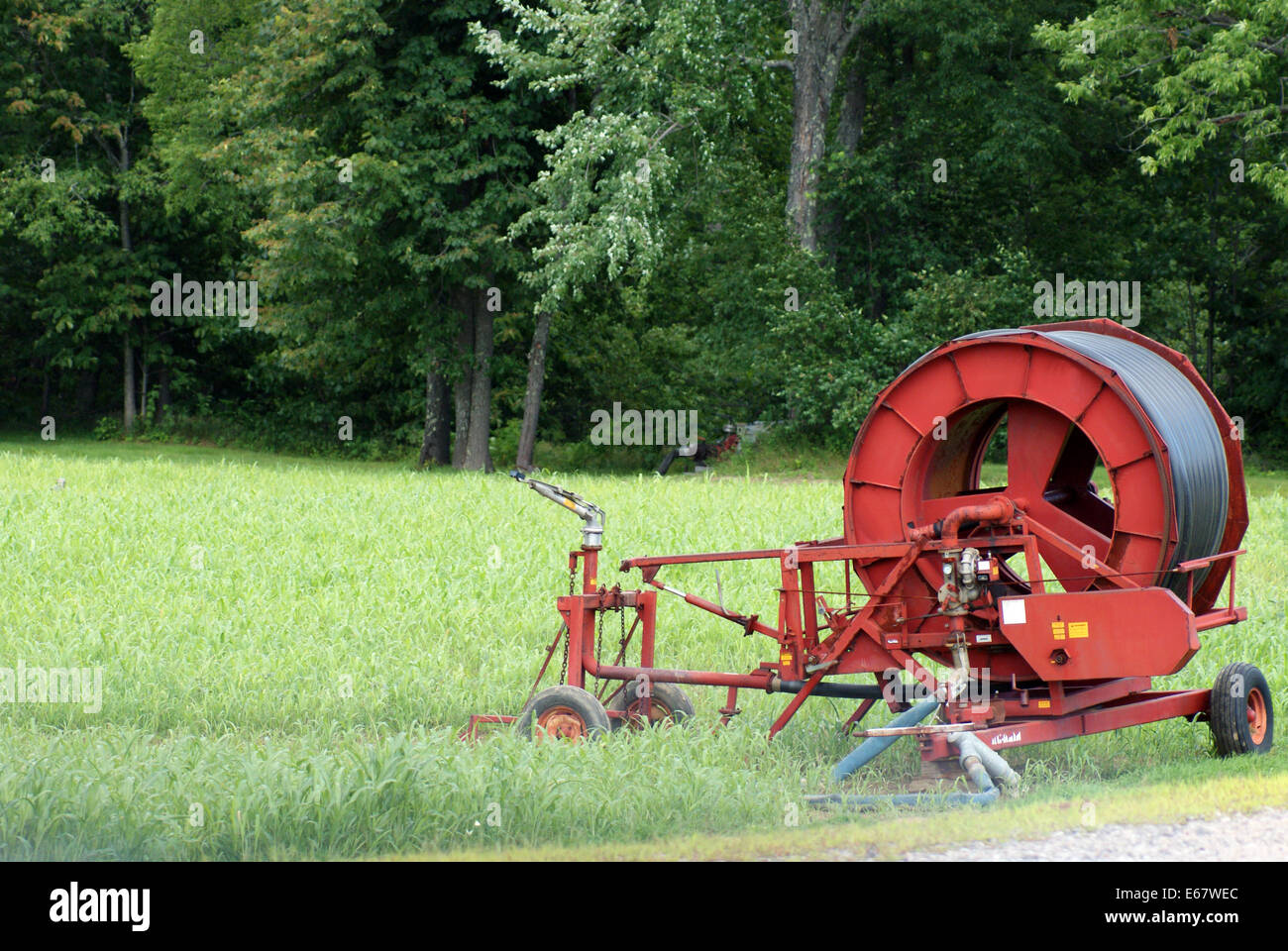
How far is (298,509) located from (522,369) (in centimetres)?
1631

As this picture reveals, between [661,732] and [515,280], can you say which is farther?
[515,280]

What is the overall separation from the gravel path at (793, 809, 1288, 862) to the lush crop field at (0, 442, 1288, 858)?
819 millimetres

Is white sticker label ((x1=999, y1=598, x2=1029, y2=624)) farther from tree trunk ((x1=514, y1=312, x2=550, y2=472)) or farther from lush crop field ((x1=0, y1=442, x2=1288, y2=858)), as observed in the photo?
tree trunk ((x1=514, y1=312, x2=550, y2=472))

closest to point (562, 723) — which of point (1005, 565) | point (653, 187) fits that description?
point (1005, 565)

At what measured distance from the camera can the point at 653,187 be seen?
1094 inches

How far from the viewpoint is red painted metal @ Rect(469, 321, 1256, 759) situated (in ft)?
24.7

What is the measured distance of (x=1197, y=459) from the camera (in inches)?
313

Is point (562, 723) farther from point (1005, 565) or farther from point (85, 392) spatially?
point (85, 392)

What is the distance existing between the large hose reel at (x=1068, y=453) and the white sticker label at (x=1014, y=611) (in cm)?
58

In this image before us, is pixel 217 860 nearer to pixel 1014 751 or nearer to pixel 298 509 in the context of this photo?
pixel 1014 751

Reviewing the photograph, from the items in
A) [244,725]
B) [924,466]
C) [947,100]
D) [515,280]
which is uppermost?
[947,100]

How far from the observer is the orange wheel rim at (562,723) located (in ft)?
26.7

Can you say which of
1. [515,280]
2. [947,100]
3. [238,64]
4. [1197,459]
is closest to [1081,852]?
[1197,459]
